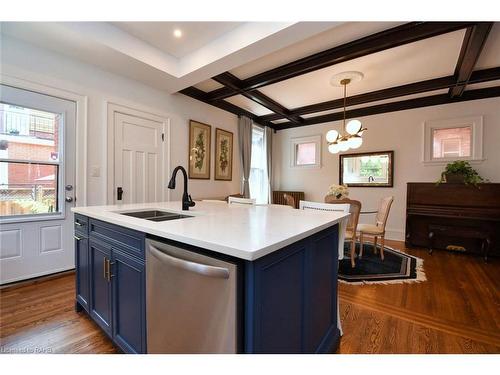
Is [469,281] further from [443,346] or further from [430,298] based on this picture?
[443,346]

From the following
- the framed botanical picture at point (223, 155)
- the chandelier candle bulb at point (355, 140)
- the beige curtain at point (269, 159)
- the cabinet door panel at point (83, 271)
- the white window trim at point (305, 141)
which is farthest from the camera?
the beige curtain at point (269, 159)

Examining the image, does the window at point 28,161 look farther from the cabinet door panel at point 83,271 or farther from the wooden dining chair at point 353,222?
the wooden dining chair at point 353,222

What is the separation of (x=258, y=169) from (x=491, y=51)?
4195 mm

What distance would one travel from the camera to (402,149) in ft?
14.8

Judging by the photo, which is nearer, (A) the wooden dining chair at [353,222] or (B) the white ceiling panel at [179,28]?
(B) the white ceiling panel at [179,28]

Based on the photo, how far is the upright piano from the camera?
336 cm

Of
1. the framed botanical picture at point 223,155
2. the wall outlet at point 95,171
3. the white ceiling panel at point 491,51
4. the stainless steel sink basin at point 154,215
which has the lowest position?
the stainless steel sink basin at point 154,215

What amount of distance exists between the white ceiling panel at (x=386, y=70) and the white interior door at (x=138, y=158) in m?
2.09

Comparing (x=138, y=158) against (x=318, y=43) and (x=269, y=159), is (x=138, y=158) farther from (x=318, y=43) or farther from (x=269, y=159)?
(x=269, y=159)

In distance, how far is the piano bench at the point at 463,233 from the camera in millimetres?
3312

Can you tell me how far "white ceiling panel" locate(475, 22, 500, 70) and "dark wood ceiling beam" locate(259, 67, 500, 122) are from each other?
13 cm

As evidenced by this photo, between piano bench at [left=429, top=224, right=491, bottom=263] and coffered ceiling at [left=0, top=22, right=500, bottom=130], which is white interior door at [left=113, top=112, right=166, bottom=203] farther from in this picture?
piano bench at [left=429, top=224, right=491, bottom=263]

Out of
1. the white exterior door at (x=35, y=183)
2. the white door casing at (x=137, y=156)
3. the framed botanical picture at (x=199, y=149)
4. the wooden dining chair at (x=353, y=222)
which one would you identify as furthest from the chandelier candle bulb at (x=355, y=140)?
the white exterior door at (x=35, y=183)
